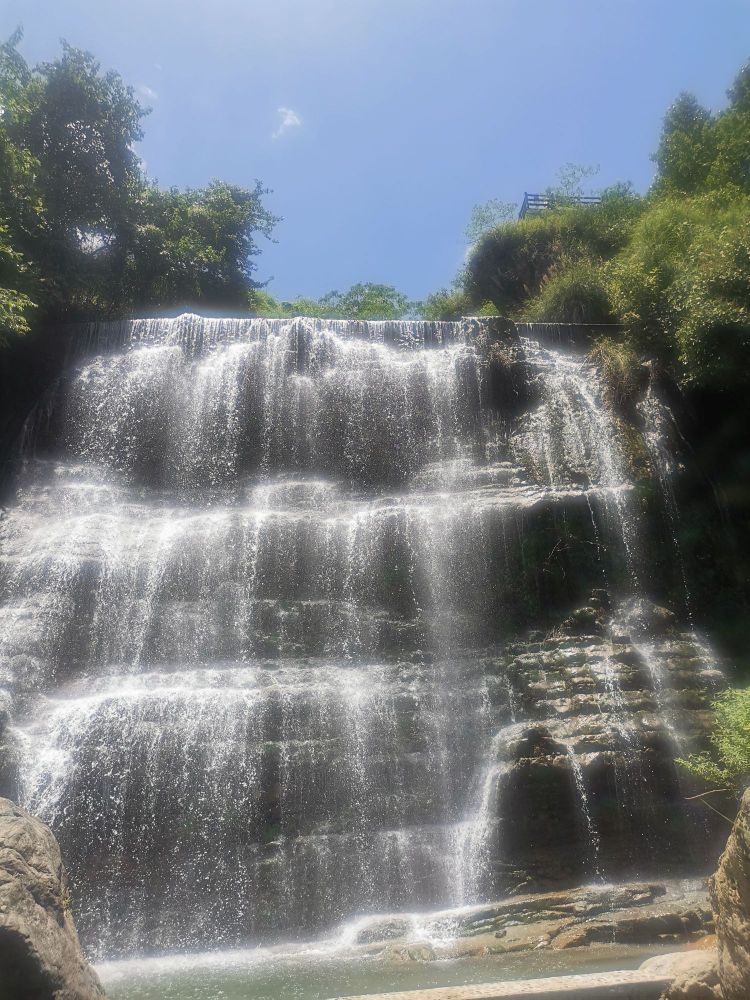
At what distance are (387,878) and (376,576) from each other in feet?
17.2

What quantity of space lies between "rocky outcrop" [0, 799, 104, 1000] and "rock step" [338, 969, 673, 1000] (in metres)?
2.11

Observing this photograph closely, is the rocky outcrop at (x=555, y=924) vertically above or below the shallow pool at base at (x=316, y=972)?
above

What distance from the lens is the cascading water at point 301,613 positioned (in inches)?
385

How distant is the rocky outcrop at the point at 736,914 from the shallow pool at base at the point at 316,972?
3048mm

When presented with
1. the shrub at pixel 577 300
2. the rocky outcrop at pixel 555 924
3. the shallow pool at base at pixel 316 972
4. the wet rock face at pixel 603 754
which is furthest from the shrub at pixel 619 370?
the shallow pool at base at pixel 316 972

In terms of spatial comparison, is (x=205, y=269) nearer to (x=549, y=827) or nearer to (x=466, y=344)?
(x=466, y=344)

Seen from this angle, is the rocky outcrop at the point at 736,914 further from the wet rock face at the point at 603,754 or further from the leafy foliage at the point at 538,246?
the leafy foliage at the point at 538,246

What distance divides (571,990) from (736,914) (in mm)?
1276

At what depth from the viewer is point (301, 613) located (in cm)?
1285

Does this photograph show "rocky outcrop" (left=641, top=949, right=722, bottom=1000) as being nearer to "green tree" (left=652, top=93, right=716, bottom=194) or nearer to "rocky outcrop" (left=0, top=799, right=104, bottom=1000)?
"rocky outcrop" (left=0, top=799, right=104, bottom=1000)

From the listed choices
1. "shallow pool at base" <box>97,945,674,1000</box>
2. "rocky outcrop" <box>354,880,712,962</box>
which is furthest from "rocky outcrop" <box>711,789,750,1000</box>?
"rocky outcrop" <box>354,880,712,962</box>

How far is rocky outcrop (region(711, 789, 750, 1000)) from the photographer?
4.48 meters

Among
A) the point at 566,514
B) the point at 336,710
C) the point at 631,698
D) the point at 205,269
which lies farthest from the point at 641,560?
the point at 205,269

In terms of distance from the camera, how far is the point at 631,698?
1123cm
